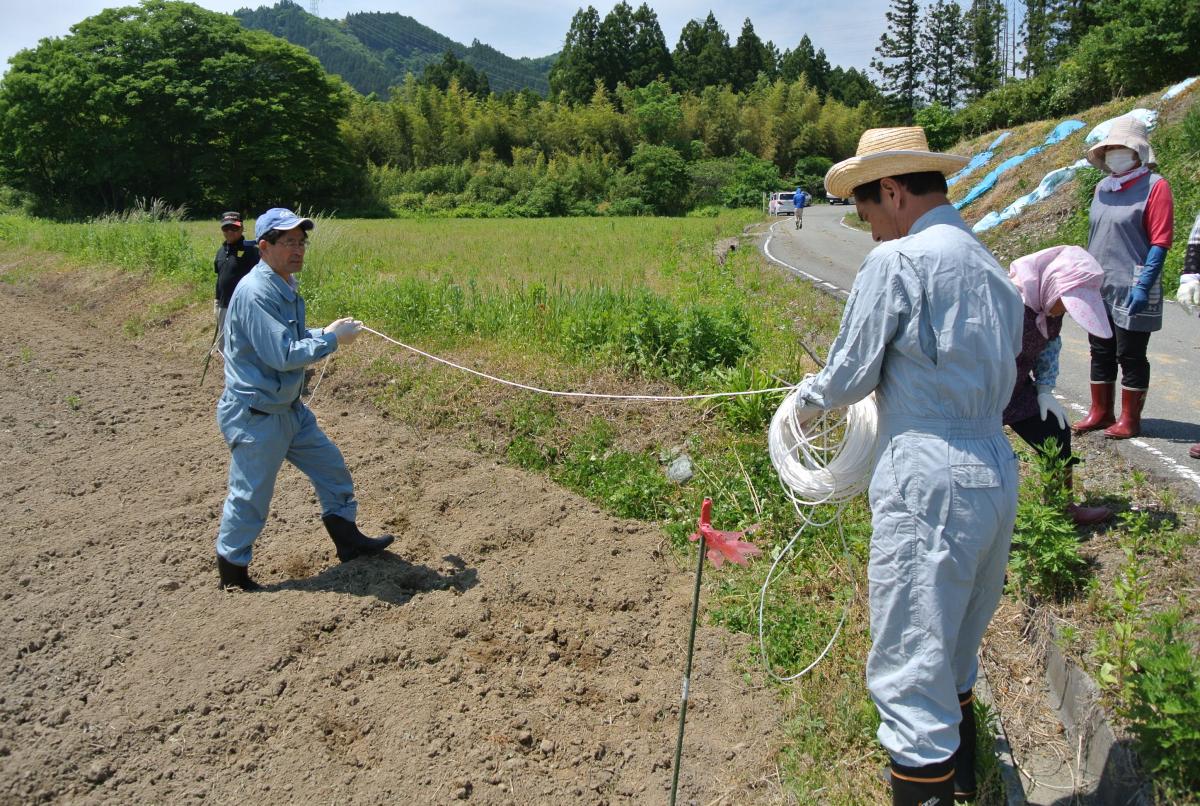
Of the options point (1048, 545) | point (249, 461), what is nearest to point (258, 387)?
point (249, 461)

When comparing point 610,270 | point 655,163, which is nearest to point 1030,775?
point 610,270

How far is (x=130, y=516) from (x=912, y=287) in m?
4.98

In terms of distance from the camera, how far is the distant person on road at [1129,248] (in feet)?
14.6

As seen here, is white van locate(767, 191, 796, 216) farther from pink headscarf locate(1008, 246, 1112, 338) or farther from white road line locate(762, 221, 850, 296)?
pink headscarf locate(1008, 246, 1112, 338)

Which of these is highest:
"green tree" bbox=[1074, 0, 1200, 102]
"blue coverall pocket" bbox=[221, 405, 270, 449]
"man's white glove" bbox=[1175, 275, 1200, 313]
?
"green tree" bbox=[1074, 0, 1200, 102]

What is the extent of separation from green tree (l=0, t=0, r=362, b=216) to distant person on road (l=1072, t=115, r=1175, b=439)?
44.4m

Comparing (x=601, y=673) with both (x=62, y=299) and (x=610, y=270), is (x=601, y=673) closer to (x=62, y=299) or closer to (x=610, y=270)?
(x=610, y=270)

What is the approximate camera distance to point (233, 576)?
13.5 feet

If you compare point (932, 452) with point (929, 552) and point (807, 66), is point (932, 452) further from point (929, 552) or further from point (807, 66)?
point (807, 66)

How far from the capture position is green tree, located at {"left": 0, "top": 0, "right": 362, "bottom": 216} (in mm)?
40000

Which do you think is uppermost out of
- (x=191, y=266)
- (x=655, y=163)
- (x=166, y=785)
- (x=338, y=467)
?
(x=655, y=163)

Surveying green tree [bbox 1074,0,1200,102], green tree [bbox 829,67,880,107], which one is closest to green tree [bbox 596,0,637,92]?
green tree [bbox 829,67,880,107]

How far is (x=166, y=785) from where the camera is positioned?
9.59 feet

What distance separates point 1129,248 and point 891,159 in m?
3.20
